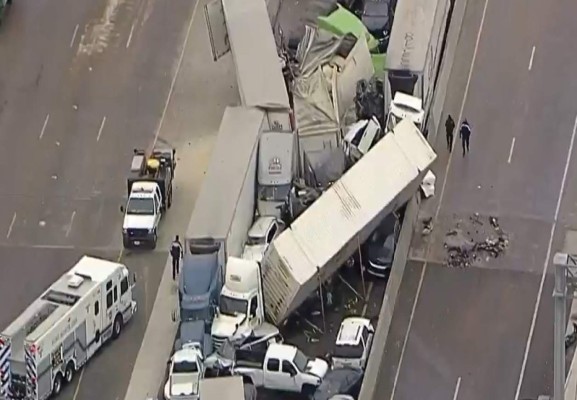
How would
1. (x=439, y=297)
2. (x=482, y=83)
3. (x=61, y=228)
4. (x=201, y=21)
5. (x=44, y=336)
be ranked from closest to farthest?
(x=44, y=336) < (x=439, y=297) < (x=61, y=228) < (x=482, y=83) < (x=201, y=21)

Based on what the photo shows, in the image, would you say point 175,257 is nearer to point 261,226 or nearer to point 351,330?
point 261,226

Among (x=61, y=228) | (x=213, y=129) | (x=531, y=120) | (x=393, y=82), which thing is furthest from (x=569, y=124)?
(x=61, y=228)

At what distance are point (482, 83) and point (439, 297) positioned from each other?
11.1 meters

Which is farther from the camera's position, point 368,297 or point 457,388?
point 368,297

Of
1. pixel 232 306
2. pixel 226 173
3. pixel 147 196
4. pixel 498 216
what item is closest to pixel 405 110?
pixel 498 216

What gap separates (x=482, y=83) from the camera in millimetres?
66312

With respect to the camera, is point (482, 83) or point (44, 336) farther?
point (482, 83)

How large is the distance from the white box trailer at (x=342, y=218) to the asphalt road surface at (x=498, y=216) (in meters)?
2.59

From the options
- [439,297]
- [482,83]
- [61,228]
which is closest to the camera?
[439,297]

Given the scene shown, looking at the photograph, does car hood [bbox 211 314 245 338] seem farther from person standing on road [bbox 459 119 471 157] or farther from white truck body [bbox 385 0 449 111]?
person standing on road [bbox 459 119 471 157]

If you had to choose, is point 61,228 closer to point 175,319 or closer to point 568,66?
point 175,319

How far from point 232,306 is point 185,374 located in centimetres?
337

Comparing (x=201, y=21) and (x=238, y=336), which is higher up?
(x=201, y=21)

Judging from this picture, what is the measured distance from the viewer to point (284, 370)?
54125mm
